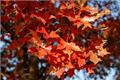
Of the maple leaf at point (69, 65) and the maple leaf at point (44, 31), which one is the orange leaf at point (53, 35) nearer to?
the maple leaf at point (44, 31)

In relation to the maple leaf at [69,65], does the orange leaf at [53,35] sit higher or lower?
higher

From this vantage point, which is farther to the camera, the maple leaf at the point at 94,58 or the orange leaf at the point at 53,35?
the maple leaf at the point at 94,58

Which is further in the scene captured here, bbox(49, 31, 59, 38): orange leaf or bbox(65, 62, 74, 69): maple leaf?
bbox(65, 62, 74, 69): maple leaf

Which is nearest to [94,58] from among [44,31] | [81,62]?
[81,62]

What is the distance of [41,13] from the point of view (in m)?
3.71

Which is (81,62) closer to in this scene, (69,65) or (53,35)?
(69,65)

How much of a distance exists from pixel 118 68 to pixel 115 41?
3.40 ft

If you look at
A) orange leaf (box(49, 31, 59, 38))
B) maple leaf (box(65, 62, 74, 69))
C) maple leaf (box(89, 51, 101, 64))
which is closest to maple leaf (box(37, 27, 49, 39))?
orange leaf (box(49, 31, 59, 38))

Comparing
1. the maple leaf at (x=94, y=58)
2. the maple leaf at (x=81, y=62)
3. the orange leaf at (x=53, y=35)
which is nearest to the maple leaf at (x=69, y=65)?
the maple leaf at (x=81, y=62)

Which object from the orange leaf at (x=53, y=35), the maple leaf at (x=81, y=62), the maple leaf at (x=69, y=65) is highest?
the orange leaf at (x=53, y=35)

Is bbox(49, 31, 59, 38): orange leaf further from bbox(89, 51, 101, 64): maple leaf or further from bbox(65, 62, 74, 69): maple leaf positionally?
bbox(89, 51, 101, 64): maple leaf

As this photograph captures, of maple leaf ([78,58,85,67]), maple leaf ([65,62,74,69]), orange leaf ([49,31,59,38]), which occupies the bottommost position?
maple leaf ([65,62,74,69])

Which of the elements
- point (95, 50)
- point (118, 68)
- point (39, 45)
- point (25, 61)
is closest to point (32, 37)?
point (39, 45)

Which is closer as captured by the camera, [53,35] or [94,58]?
[53,35]
